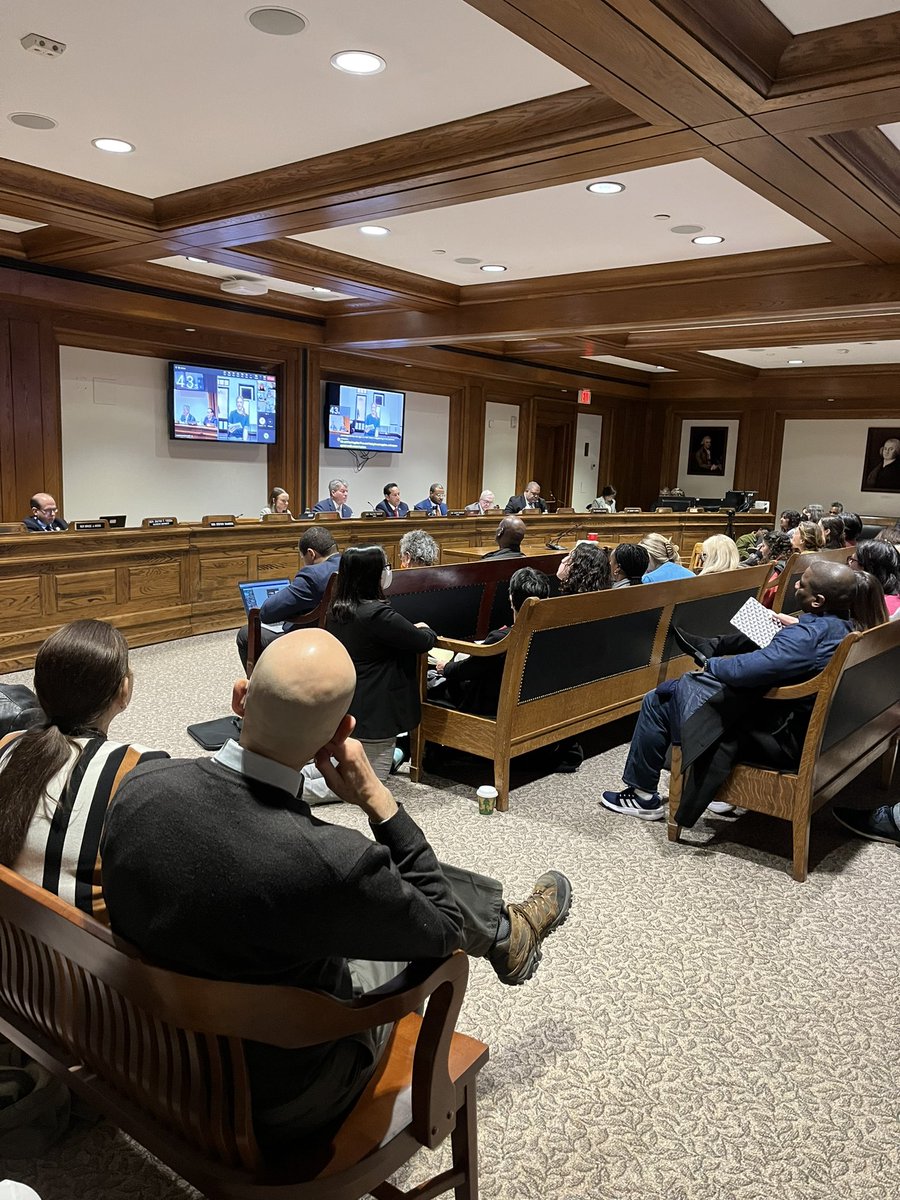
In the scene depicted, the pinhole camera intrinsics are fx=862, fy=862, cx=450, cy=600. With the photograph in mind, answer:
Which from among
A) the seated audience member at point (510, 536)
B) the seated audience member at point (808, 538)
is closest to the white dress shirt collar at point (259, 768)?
the seated audience member at point (510, 536)

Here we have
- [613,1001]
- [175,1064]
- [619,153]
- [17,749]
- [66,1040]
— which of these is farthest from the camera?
[619,153]

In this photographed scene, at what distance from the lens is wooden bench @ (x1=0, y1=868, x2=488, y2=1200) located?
3.91ft

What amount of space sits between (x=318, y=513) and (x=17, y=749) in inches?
271

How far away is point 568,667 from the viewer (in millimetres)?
3945

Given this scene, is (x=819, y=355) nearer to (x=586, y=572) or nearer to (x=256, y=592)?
(x=586, y=572)

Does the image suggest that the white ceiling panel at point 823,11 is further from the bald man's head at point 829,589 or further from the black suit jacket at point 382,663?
the black suit jacket at point 382,663

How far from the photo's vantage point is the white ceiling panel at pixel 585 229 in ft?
14.6

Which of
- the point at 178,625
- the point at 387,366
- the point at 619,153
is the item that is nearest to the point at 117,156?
the point at 619,153

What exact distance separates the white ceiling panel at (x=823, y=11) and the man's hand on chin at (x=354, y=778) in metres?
2.55

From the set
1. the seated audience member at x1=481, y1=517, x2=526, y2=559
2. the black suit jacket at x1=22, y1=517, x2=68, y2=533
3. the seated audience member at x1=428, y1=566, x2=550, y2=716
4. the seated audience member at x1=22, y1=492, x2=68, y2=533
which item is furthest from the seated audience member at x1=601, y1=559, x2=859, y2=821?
the seated audience member at x1=22, y1=492, x2=68, y2=533

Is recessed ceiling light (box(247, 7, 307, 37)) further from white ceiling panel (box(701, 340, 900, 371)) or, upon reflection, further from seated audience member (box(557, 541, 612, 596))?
white ceiling panel (box(701, 340, 900, 371))

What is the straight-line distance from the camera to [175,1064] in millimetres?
1310

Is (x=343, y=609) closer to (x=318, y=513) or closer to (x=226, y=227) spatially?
(x=226, y=227)

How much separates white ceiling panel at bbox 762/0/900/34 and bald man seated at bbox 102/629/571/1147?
2508 mm
